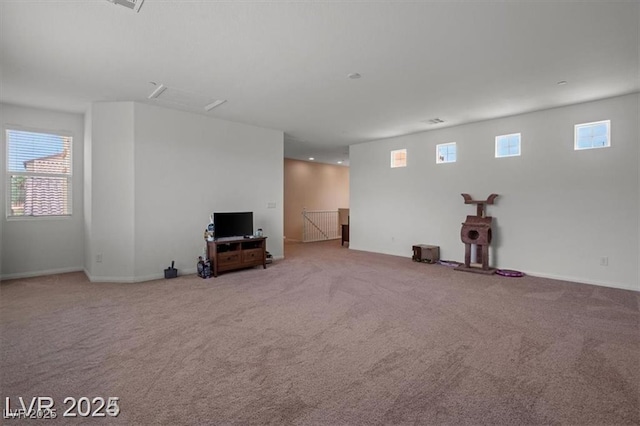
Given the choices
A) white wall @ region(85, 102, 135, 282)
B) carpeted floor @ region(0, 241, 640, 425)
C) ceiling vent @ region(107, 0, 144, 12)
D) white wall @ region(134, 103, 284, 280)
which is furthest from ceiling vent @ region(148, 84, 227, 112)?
carpeted floor @ region(0, 241, 640, 425)

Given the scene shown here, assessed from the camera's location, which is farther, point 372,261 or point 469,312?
point 372,261

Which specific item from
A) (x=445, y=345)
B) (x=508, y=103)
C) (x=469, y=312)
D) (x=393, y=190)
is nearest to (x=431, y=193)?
(x=393, y=190)

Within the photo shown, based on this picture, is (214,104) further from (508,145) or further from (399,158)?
(508,145)

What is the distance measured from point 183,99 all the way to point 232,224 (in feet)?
7.48

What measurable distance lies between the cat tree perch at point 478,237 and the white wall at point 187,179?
4085mm

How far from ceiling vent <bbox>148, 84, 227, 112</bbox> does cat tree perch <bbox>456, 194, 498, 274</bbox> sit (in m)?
4.90

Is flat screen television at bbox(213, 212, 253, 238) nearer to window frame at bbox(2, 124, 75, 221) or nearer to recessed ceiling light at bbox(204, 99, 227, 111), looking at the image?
recessed ceiling light at bbox(204, 99, 227, 111)

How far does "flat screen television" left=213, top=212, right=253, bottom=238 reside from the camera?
562cm

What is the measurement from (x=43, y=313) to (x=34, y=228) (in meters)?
2.69

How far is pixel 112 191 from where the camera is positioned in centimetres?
505

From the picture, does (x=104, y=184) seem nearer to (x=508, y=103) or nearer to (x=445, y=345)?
(x=445, y=345)

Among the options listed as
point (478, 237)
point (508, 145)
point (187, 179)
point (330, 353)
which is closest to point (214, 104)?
point (187, 179)

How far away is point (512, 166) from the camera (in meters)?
5.73

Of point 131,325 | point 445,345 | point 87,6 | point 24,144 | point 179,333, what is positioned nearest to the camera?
point 87,6
